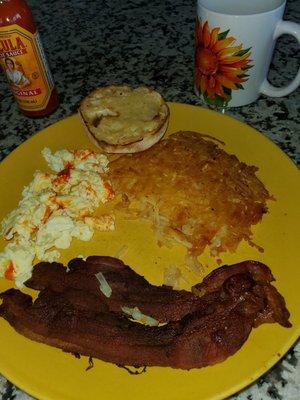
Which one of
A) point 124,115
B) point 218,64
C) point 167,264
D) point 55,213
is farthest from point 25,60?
point 167,264

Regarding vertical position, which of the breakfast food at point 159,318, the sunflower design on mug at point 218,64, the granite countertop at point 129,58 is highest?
the sunflower design on mug at point 218,64

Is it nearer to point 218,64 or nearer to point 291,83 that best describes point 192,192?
point 218,64

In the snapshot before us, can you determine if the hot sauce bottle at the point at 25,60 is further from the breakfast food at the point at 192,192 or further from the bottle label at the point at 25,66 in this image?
the breakfast food at the point at 192,192

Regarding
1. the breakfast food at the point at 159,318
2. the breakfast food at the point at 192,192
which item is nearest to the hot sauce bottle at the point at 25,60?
the breakfast food at the point at 192,192

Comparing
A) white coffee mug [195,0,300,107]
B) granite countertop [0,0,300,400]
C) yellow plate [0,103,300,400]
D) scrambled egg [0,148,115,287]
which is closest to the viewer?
yellow plate [0,103,300,400]

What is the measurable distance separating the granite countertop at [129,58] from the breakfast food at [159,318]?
73 cm

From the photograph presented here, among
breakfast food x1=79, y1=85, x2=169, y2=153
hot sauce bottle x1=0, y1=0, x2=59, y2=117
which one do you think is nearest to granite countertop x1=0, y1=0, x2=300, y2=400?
hot sauce bottle x1=0, y1=0, x2=59, y2=117

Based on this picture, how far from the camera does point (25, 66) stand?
1539 millimetres

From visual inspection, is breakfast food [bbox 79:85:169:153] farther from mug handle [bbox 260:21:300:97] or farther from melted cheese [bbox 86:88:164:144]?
mug handle [bbox 260:21:300:97]

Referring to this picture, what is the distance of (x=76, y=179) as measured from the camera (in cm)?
144

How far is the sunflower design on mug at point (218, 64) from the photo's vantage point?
1448 mm

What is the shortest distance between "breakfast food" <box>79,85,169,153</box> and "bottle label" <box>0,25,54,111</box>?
0.20 meters

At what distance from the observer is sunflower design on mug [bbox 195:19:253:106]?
1448 millimetres

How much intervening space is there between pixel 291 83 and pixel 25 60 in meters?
1.01
